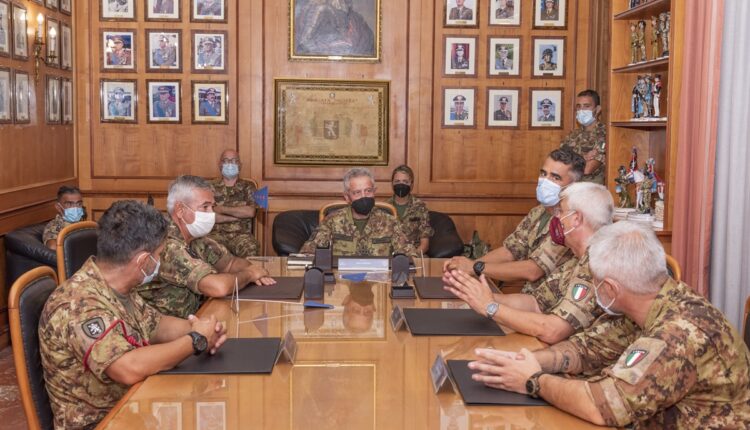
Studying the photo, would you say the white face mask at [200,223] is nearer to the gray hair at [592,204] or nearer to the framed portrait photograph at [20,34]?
the gray hair at [592,204]

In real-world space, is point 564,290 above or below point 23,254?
above

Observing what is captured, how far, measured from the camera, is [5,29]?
18.9 feet

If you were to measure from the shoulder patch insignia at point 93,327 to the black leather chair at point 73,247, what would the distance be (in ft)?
4.26

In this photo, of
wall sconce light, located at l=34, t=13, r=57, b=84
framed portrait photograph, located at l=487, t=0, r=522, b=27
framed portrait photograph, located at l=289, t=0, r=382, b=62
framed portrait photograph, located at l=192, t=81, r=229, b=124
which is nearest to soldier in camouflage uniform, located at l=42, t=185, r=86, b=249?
wall sconce light, located at l=34, t=13, r=57, b=84

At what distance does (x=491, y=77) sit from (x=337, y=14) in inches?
61.1

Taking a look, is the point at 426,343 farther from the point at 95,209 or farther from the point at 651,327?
the point at 95,209

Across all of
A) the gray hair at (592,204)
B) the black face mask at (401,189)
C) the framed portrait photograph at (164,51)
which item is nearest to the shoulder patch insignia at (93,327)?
the gray hair at (592,204)

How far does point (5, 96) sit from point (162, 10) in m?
2.14

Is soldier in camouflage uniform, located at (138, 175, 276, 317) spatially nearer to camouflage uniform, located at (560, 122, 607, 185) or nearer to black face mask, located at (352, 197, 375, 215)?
black face mask, located at (352, 197, 375, 215)

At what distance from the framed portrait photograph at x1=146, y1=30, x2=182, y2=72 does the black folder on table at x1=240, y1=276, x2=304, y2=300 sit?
13.6ft

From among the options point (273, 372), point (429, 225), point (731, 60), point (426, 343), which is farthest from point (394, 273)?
A: point (429, 225)

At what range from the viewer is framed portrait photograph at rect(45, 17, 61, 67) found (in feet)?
21.7

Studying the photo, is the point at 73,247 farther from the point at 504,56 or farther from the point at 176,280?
the point at 504,56

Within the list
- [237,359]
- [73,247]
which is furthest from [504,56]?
[237,359]
